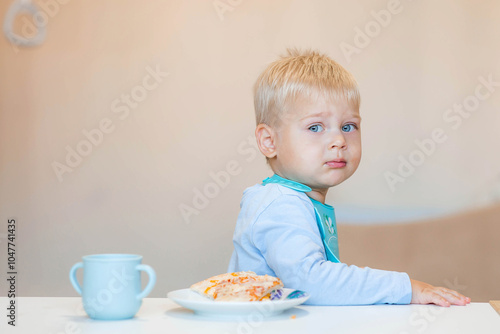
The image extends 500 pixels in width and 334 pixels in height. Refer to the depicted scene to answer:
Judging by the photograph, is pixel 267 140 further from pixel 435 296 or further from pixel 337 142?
pixel 435 296

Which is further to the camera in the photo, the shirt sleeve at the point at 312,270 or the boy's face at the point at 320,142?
the boy's face at the point at 320,142

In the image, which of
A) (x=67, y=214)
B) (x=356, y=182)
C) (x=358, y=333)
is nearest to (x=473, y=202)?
(x=356, y=182)

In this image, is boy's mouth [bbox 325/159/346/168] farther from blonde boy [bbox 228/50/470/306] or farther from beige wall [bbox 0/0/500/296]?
beige wall [bbox 0/0/500/296]

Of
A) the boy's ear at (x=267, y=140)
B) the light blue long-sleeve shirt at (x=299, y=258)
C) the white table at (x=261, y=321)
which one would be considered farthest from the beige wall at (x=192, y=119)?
the white table at (x=261, y=321)

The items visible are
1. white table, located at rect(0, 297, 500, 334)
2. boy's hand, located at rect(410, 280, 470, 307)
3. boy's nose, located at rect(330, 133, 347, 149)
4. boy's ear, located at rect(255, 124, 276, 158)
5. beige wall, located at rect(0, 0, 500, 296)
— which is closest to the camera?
white table, located at rect(0, 297, 500, 334)

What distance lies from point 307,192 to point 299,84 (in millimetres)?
226

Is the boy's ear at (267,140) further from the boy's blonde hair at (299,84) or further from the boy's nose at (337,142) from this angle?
the boy's nose at (337,142)

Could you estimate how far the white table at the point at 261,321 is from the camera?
0.68 m

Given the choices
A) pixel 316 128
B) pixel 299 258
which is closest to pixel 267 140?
pixel 316 128

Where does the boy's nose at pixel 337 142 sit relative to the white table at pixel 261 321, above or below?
above

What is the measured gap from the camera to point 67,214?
2703mm

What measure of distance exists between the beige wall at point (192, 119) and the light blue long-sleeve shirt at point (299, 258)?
61.0 inches

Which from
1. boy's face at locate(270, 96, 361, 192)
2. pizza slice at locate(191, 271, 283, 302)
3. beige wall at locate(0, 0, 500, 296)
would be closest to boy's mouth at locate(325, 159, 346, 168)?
boy's face at locate(270, 96, 361, 192)

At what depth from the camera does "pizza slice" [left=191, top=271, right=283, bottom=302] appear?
765 mm
